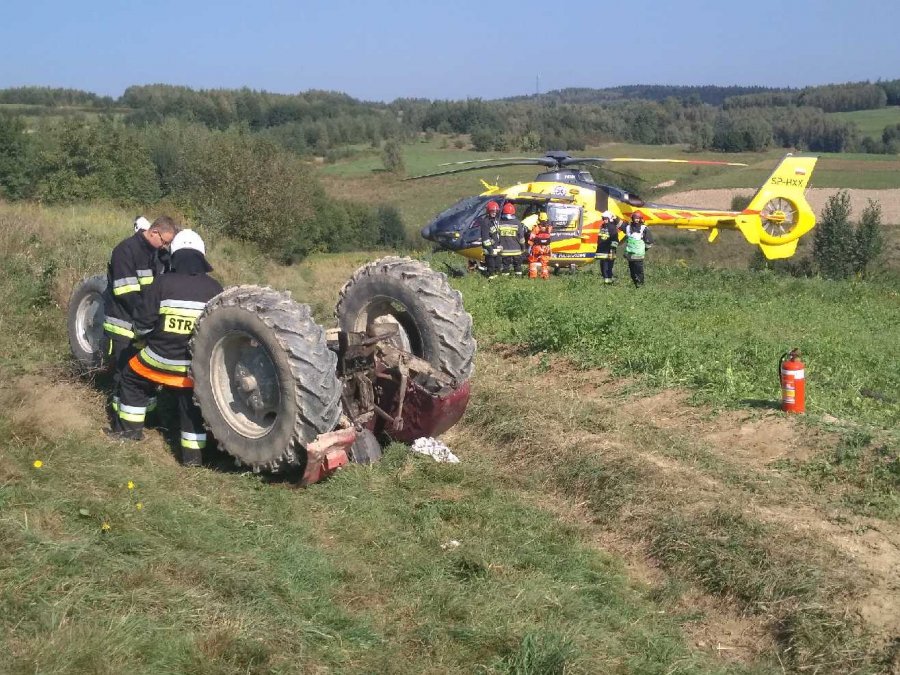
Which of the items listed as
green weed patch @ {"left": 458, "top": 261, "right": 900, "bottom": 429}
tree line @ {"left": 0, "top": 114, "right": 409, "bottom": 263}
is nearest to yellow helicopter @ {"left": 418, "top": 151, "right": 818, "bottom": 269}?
green weed patch @ {"left": 458, "top": 261, "right": 900, "bottom": 429}

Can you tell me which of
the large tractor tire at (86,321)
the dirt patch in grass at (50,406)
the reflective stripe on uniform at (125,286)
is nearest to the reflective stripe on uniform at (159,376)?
the dirt patch in grass at (50,406)

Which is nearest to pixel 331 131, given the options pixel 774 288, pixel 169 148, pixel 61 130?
pixel 169 148

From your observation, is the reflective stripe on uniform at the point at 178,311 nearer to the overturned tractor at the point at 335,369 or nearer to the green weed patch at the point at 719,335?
the overturned tractor at the point at 335,369

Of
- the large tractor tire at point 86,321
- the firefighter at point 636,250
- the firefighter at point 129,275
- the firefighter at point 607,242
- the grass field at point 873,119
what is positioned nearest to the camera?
the firefighter at point 129,275

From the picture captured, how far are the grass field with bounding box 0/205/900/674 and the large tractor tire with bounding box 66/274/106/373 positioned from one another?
0.24 meters

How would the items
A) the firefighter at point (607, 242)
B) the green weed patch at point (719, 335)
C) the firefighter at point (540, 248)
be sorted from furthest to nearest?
the firefighter at point (540, 248) < the firefighter at point (607, 242) < the green weed patch at point (719, 335)

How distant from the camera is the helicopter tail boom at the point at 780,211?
22141mm

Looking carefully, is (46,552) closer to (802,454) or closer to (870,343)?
(802,454)

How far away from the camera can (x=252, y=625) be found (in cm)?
387

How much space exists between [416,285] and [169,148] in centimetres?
4955

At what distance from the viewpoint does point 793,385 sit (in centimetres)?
701

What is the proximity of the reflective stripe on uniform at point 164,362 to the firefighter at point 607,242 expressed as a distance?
12.7m

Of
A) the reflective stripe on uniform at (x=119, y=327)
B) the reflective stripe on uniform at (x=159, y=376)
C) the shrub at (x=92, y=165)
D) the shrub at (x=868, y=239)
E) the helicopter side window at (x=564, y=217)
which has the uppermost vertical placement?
the shrub at (x=92, y=165)

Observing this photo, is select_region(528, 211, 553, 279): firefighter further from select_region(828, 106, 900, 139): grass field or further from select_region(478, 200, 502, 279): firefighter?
select_region(828, 106, 900, 139): grass field
